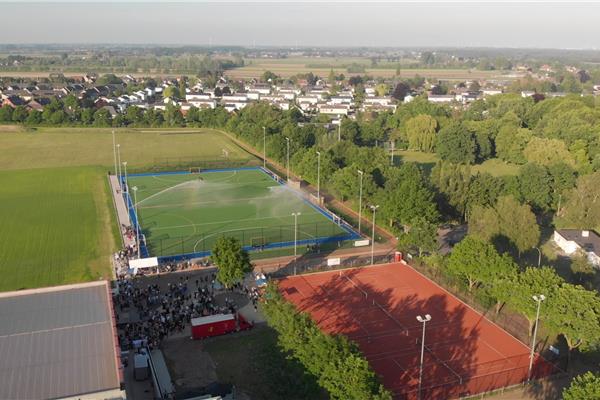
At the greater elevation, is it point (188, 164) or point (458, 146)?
point (458, 146)

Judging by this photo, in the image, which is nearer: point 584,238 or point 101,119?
point 584,238

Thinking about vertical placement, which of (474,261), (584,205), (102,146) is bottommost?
(102,146)

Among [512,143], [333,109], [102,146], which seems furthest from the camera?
[333,109]

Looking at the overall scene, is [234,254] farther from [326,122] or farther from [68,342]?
[326,122]

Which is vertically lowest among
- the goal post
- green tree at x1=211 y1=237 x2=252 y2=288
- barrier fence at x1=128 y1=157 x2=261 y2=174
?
barrier fence at x1=128 y1=157 x2=261 y2=174

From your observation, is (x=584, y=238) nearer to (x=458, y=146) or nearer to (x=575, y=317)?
(x=575, y=317)

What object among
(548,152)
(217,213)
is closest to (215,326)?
(217,213)

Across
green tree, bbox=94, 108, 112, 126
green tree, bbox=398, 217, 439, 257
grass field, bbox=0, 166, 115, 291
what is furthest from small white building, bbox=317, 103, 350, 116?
green tree, bbox=398, 217, 439, 257

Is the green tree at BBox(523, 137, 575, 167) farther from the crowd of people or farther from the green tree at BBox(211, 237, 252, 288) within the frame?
the crowd of people
